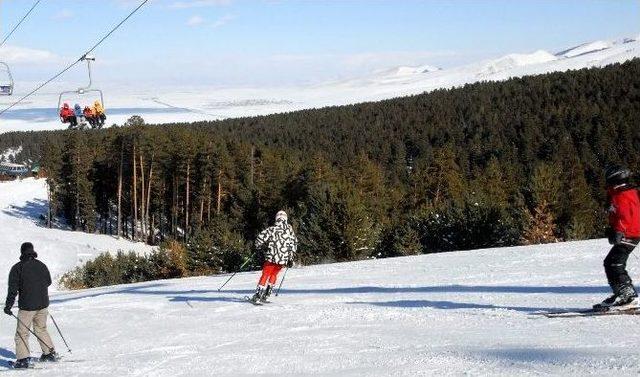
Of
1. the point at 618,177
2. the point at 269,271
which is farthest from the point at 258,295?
the point at 618,177

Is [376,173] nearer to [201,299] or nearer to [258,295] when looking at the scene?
[201,299]

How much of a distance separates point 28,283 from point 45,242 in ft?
173

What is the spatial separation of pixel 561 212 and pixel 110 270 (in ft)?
85.0

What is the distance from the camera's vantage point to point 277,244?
13.4 m

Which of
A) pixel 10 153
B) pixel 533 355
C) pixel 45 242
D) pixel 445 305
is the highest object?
pixel 10 153

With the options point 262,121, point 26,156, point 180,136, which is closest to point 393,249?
point 180,136

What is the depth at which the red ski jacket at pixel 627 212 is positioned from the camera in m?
9.07

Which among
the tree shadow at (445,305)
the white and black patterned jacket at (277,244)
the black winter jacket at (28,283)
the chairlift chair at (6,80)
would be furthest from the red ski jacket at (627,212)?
the chairlift chair at (6,80)

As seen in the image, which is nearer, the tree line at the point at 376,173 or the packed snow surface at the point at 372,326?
the packed snow surface at the point at 372,326

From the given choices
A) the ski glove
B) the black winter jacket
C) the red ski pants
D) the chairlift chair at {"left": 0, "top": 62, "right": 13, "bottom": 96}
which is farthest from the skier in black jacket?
the chairlift chair at {"left": 0, "top": 62, "right": 13, "bottom": 96}

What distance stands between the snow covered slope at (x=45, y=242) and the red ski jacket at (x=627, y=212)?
115ft

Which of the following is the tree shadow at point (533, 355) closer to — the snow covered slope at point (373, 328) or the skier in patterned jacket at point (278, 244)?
the snow covered slope at point (373, 328)

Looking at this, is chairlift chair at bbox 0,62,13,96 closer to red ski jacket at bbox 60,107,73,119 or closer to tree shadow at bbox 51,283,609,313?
red ski jacket at bbox 60,107,73,119

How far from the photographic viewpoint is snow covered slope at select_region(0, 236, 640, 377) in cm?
824
